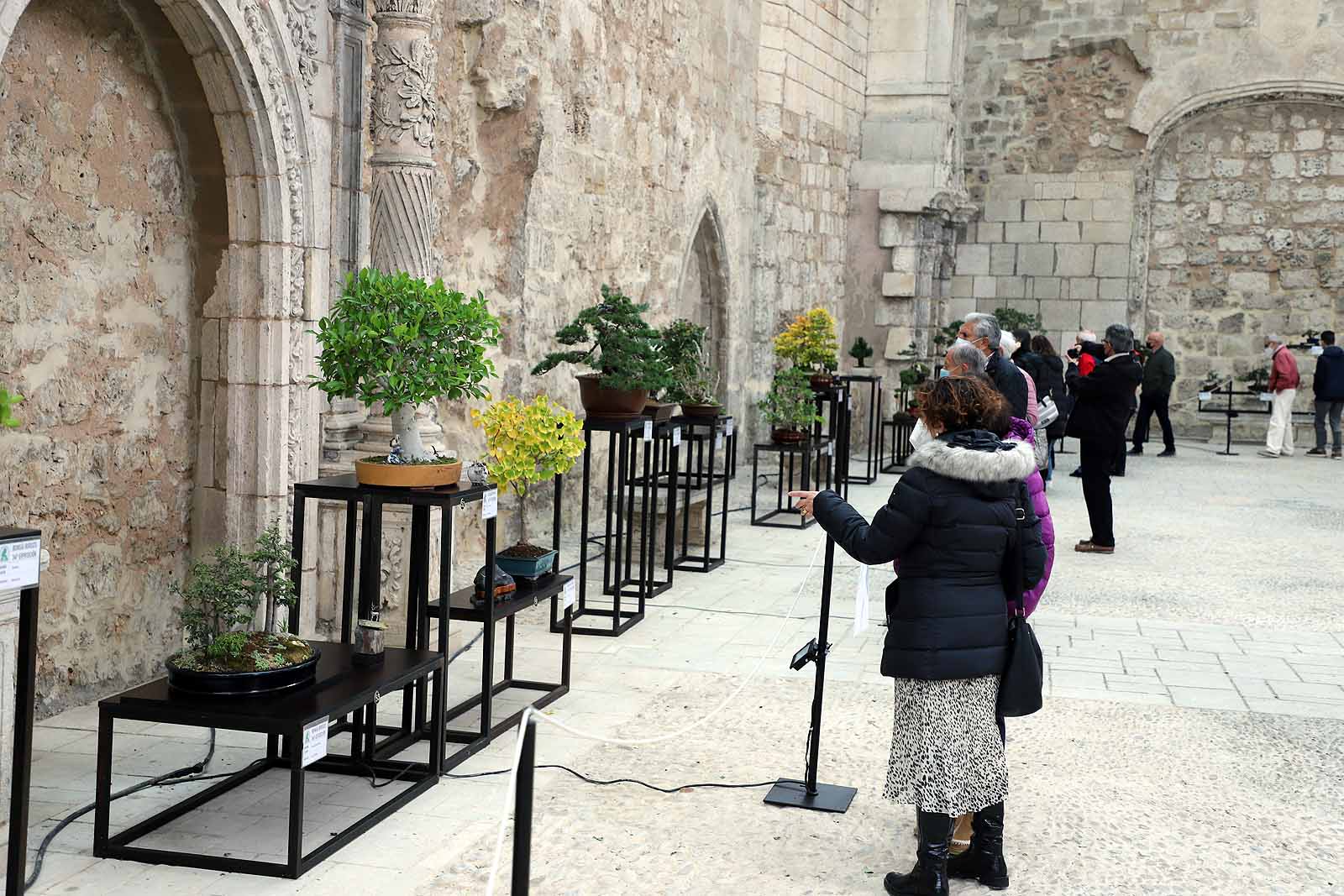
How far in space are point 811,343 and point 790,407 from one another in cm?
100

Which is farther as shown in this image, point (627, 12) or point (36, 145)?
point (627, 12)

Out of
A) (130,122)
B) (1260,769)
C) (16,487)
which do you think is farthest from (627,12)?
(1260,769)

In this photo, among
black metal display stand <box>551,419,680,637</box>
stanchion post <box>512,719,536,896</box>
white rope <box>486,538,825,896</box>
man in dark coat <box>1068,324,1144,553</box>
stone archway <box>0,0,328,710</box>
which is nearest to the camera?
stanchion post <box>512,719,536,896</box>

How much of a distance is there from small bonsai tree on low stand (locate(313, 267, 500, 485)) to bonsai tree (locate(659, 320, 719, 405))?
343cm

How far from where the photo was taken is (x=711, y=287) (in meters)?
11.5

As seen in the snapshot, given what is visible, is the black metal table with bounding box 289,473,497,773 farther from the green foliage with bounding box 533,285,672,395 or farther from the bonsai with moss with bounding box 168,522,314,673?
the green foliage with bounding box 533,285,672,395

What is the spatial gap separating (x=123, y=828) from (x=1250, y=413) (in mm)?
14985

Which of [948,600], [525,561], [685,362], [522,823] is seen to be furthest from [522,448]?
[685,362]

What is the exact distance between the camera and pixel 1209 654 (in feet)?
19.5

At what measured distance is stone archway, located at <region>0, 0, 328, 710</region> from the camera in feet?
15.1

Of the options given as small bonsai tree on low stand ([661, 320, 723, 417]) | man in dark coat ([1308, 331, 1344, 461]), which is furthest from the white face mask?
man in dark coat ([1308, 331, 1344, 461])

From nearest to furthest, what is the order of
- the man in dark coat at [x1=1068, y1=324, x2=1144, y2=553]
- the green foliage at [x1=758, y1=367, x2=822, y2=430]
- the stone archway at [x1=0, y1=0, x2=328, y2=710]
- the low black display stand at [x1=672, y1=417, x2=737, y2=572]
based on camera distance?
the stone archway at [x1=0, y1=0, x2=328, y2=710] → the low black display stand at [x1=672, y1=417, x2=737, y2=572] → the man in dark coat at [x1=1068, y1=324, x2=1144, y2=553] → the green foliage at [x1=758, y1=367, x2=822, y2=430]

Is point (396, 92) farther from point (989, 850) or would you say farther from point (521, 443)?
point (989, 850)

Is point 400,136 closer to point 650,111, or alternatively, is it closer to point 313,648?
point 313,648
